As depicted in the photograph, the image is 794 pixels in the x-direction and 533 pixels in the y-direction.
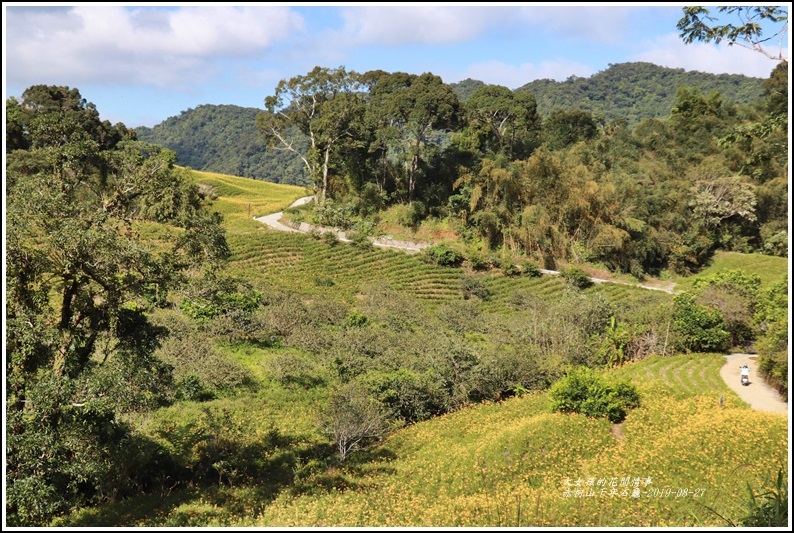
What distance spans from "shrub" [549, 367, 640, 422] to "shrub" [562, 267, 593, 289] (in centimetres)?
2059

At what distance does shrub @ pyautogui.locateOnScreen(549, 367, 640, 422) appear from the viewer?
43.8 feet

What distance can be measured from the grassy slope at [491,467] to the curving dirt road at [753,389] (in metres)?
0.59

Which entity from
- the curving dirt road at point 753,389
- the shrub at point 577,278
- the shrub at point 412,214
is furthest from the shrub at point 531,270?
the curving dirt road at point 753,389

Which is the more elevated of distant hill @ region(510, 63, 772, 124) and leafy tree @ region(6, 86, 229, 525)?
distant hill @ region(510, 63, 772, 124)

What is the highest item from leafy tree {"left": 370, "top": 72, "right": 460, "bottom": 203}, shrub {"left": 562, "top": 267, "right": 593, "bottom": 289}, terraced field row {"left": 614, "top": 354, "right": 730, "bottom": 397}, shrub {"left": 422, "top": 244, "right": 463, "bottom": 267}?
leafy tree {"left": 370, "top": 72, "right": 460, "bottom": 203}

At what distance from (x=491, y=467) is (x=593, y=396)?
3.66 metres

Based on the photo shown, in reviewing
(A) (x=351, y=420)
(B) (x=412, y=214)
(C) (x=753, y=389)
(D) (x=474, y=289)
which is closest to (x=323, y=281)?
(D) (x=474, y=289)

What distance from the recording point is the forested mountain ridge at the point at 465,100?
4082 inches

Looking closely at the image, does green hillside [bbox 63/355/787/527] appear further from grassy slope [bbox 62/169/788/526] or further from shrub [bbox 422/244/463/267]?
shrub [bbox 422/244/463/267]

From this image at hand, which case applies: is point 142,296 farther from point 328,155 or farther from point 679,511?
point 328,155

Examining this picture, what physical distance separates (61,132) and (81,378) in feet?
11.8

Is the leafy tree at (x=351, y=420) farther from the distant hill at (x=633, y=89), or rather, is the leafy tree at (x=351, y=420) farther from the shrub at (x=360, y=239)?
the distant hill at (x=633, y=89)

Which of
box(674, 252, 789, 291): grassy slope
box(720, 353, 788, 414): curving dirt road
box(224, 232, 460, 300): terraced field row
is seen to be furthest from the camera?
box(674, 252, 789, 291): grassy slope

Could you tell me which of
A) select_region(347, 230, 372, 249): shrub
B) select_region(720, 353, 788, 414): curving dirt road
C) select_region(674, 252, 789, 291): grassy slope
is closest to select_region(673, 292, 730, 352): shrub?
select_region(720, 353, 788, 414): curving dirt road
